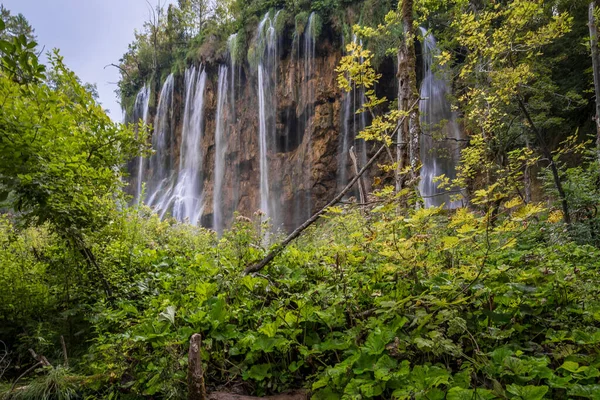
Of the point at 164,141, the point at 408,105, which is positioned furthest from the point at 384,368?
the point at 164,141

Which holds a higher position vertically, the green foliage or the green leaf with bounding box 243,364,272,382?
the green foliage

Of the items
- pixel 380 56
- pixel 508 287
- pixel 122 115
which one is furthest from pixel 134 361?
pixel 122 115

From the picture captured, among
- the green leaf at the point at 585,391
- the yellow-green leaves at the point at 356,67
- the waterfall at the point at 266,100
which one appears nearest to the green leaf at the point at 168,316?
the green leaf at the point at 585,391

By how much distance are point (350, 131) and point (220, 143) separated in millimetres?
9182

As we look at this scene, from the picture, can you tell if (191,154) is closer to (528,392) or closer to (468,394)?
(468,394)

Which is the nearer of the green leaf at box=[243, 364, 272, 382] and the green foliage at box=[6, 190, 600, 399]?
the green foliage at box=[6, 190, 600, 399]

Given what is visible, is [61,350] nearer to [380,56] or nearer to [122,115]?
[380,56]

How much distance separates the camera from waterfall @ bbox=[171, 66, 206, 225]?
22.6 metres

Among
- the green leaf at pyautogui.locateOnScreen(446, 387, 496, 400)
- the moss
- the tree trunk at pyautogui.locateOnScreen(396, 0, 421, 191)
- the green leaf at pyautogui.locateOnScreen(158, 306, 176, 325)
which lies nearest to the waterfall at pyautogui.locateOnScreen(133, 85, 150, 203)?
the moss

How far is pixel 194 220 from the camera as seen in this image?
2150 cm

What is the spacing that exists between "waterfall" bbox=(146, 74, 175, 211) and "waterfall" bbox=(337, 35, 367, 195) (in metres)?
13.4

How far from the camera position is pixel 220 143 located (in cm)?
2225

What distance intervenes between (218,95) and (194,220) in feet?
27.0

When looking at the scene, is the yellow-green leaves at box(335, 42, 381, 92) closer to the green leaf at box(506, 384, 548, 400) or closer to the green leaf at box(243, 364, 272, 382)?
the green leaf at box(243, 364, 272, 382)
